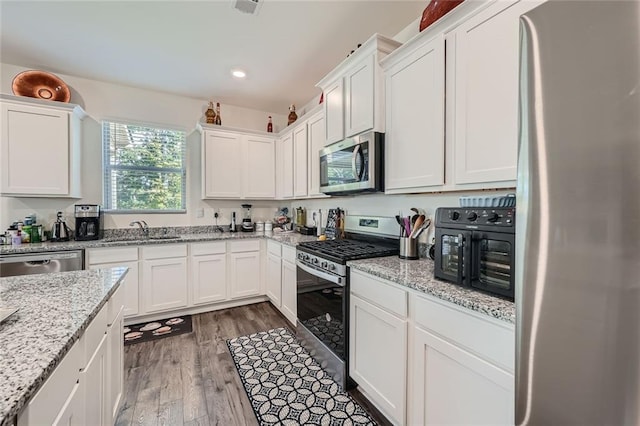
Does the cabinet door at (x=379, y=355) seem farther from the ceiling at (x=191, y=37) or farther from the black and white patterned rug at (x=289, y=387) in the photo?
the ceiling at (x=191, y=37)

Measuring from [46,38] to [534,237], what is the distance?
3768mm

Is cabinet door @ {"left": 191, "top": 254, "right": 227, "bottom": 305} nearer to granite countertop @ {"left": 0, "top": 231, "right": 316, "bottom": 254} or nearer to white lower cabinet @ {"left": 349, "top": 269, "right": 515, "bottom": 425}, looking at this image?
granite countertop @ {"left": 0, "top": 231, "right": 316, "bottom": 254}

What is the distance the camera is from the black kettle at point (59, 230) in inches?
113

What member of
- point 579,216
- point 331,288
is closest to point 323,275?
point 331,288

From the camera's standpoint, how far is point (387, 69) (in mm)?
1938

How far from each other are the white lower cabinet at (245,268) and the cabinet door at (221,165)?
74 centimetres

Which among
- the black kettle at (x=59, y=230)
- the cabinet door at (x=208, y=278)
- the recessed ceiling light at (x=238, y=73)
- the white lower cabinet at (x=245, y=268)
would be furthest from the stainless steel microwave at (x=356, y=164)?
the black kettle at (x=59, y=230)

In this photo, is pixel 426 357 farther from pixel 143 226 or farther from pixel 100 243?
pixel 143 226

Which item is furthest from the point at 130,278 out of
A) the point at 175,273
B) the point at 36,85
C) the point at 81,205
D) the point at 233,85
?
the point at 233,85

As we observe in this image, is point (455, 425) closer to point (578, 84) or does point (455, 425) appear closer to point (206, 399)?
point (578, 84)

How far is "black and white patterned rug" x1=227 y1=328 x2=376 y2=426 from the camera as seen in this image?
5.37 ft

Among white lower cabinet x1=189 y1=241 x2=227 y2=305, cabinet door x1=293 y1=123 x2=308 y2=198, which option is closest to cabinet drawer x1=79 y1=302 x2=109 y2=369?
white lower cabinet x1=189 y1=241 x2=227 y2=305

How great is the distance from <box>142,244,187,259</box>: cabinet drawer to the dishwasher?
20.9 inches

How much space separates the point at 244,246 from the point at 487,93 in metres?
2.93
